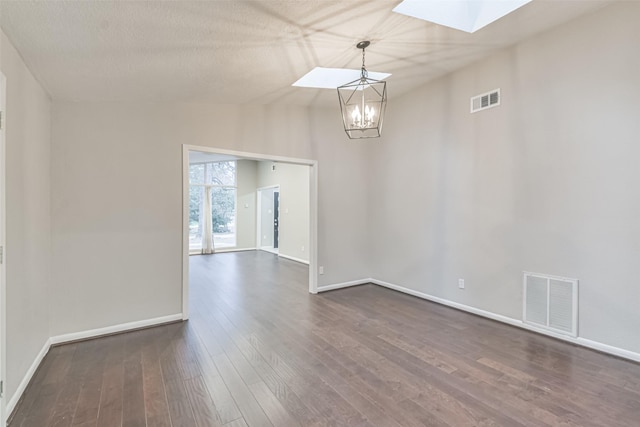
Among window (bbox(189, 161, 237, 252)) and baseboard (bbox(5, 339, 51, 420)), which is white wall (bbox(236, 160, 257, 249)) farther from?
baseboard (bbox(5, 339, 51, 420))

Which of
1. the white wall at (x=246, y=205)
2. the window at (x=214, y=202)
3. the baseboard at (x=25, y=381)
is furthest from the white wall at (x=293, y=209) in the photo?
the baseboard at (x=25, y=381)

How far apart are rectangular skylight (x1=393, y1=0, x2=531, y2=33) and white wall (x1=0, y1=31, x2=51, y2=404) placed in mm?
2961

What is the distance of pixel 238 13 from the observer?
2051 mm

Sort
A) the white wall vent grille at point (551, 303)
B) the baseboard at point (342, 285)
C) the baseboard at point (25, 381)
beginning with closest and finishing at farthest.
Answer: the baseboard at point (25, 381), the white wall vent grille at point (551, 303), the baseboard at point (342, 285)

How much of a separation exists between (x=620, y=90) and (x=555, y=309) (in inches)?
83.6

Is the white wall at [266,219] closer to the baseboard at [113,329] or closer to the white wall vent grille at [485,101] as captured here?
the baseboard at [113,329]

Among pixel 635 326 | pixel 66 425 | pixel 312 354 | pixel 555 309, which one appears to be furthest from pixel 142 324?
pixel 635 326

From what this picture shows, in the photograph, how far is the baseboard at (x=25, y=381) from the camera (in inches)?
77.7

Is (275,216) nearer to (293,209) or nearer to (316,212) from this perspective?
(293,209)

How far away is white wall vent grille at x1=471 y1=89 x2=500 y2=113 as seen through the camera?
359cm

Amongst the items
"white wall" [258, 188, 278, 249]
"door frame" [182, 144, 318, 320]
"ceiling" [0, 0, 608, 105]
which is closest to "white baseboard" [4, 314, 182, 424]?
"door frame" [182, 144, 318, 320]

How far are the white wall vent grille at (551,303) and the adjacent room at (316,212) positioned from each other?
2 centimetres

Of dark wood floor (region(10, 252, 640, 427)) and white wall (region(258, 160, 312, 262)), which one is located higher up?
white wall (region(258, 160, 312, 262))

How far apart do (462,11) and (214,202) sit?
27.6ft
